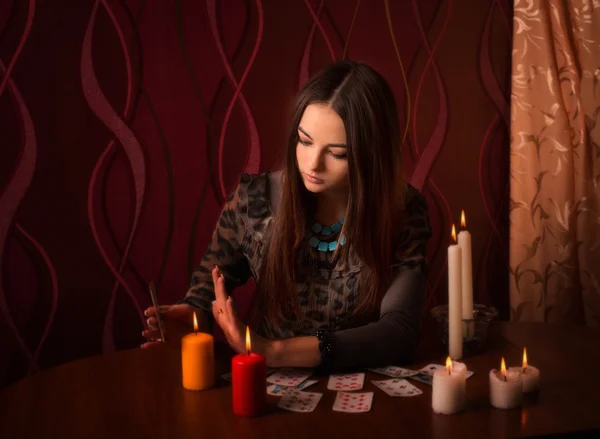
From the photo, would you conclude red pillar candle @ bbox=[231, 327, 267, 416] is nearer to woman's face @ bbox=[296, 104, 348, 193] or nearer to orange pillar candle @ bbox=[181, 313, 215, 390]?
orange pillar candle @ bbox=[181, 313, 215, 390]

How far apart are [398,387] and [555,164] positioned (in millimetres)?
1447

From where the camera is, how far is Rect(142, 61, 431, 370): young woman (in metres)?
1.69

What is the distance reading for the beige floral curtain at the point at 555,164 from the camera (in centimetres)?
249

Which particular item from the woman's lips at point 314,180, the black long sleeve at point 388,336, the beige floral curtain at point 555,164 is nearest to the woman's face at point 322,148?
the woman's lips at point 314,180

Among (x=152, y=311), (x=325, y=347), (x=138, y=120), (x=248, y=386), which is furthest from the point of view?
(x=138, y=120)

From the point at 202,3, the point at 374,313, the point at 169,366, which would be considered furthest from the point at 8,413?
the point at 202,3

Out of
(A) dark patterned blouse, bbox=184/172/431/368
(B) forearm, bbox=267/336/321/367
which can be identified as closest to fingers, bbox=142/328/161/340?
(A) dark patterned blouse, bbox=184/172/431/368

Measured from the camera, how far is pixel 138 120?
2.29 metres

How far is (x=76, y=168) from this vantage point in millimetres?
2264

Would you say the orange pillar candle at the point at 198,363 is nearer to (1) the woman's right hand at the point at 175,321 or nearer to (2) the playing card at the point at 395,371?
(1) the woman's right hand at the point at 175,321

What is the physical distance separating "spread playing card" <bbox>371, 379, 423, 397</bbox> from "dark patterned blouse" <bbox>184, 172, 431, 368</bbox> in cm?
10

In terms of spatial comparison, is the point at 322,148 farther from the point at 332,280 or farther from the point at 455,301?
the point at 455,301

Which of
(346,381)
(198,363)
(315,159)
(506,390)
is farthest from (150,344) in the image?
(506,390)

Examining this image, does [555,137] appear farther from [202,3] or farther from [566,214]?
[202,3]
